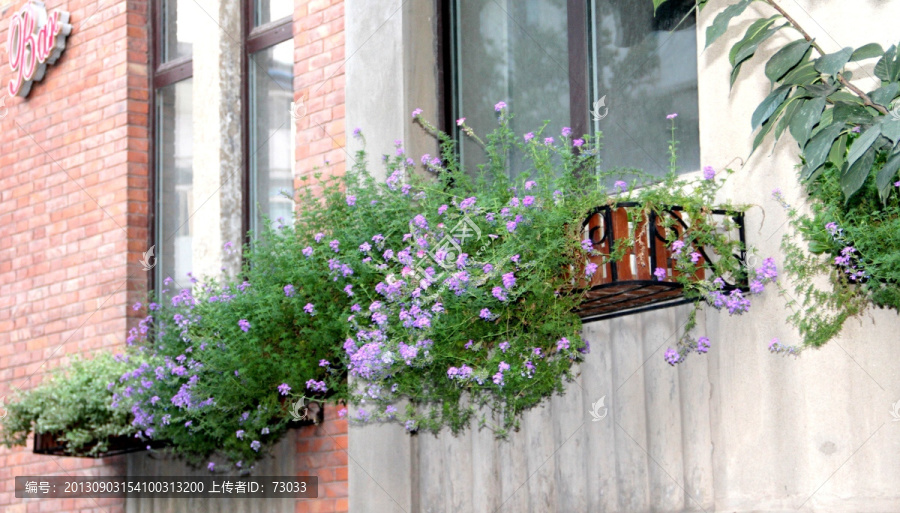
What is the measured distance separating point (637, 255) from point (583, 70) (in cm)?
125

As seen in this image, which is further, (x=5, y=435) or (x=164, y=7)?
(x=164, y=7)

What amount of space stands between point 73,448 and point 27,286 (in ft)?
5.88

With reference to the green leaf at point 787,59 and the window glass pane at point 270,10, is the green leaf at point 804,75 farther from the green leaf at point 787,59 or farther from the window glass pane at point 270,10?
the window glass pane at point 270,10

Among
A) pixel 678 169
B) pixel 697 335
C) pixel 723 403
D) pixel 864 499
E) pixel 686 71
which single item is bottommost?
pixel 864 499

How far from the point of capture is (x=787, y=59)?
10.0 feet

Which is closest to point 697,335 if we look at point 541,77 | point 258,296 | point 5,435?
point 541,77

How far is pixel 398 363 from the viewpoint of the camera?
4.15m

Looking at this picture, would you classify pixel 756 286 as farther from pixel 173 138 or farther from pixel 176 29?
pixel 176 29

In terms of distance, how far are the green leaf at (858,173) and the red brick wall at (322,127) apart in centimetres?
274

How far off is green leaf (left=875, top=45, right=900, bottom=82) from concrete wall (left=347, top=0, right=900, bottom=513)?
0.44 metres

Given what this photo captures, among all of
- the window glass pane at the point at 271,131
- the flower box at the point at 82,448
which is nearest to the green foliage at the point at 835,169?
the window glass pane at the point at 271,131

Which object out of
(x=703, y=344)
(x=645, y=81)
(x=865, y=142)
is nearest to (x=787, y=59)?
(x=865, y=142)

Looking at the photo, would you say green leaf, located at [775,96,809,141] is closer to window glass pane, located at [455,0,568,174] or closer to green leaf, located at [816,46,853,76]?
green leaf, located at [816,46,853,76]

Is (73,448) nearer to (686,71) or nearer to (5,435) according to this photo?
(5,435)
